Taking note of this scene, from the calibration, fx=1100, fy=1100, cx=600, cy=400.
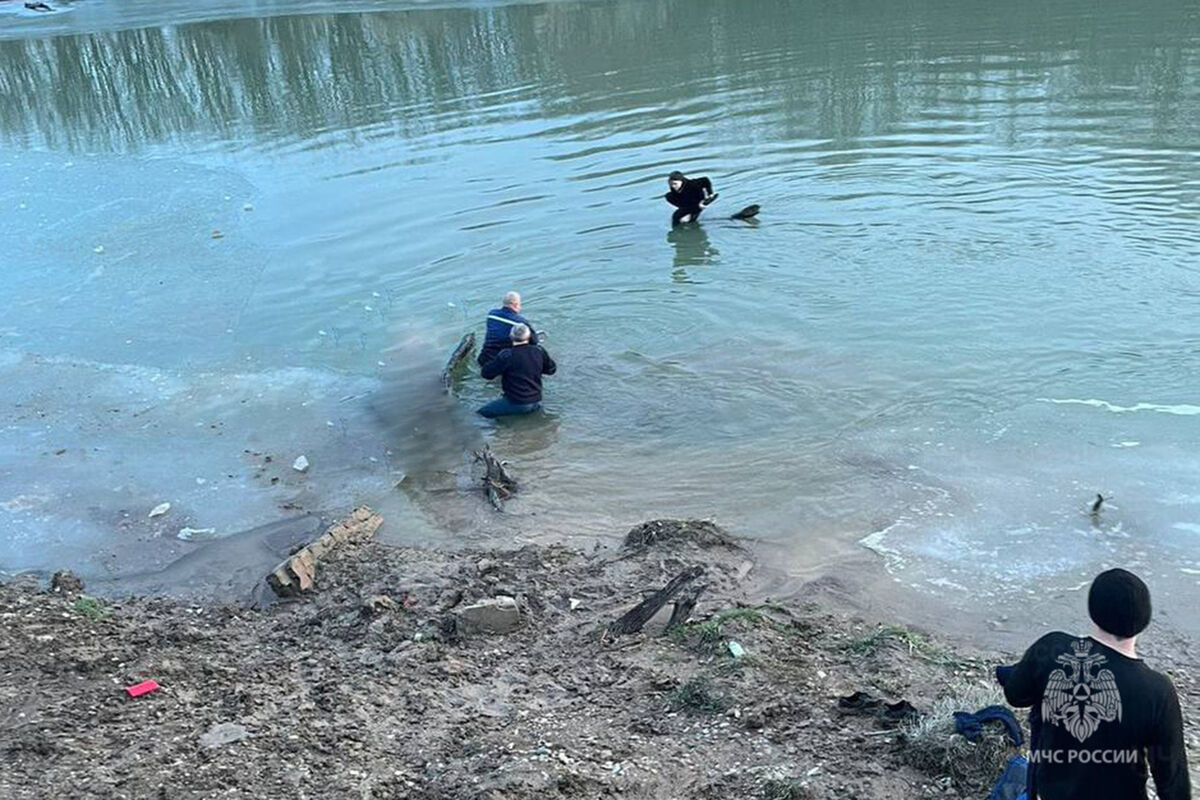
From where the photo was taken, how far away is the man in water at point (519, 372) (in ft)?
41.2

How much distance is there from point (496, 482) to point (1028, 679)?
7.20 m

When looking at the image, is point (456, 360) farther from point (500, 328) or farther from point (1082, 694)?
point (1082, 694)

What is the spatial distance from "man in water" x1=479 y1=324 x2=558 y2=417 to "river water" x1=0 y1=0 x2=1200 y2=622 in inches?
12.1

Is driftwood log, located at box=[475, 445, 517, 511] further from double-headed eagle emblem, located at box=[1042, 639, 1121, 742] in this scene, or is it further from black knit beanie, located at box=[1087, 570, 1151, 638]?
black knit beanie, located at box=[1087, 570, 1151, 638]

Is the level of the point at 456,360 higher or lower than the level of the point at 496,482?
higher

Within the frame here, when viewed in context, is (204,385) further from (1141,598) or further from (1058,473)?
(1141,598)

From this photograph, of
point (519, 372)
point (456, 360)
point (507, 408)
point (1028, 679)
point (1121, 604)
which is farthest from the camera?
point (456, 360)

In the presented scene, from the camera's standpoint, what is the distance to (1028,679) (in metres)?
4.34

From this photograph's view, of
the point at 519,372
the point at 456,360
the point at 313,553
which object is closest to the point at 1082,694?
the point at 313,553

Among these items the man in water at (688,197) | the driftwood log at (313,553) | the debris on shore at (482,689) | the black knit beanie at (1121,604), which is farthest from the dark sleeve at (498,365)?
the black knit beanie at (1121,604)

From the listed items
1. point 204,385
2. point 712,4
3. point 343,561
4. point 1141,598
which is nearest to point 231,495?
point 343,561

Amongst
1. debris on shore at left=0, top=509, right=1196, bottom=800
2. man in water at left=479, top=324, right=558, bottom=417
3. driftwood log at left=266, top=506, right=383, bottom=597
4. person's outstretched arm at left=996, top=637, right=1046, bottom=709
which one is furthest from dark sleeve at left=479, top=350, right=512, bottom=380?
person's outstretched arm at left=996, top=637, right=1046, bottom=709

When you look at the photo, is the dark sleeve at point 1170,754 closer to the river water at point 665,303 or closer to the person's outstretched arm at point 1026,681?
the person's outstretched arm at point 1026,681

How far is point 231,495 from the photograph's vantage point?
36.5ft
